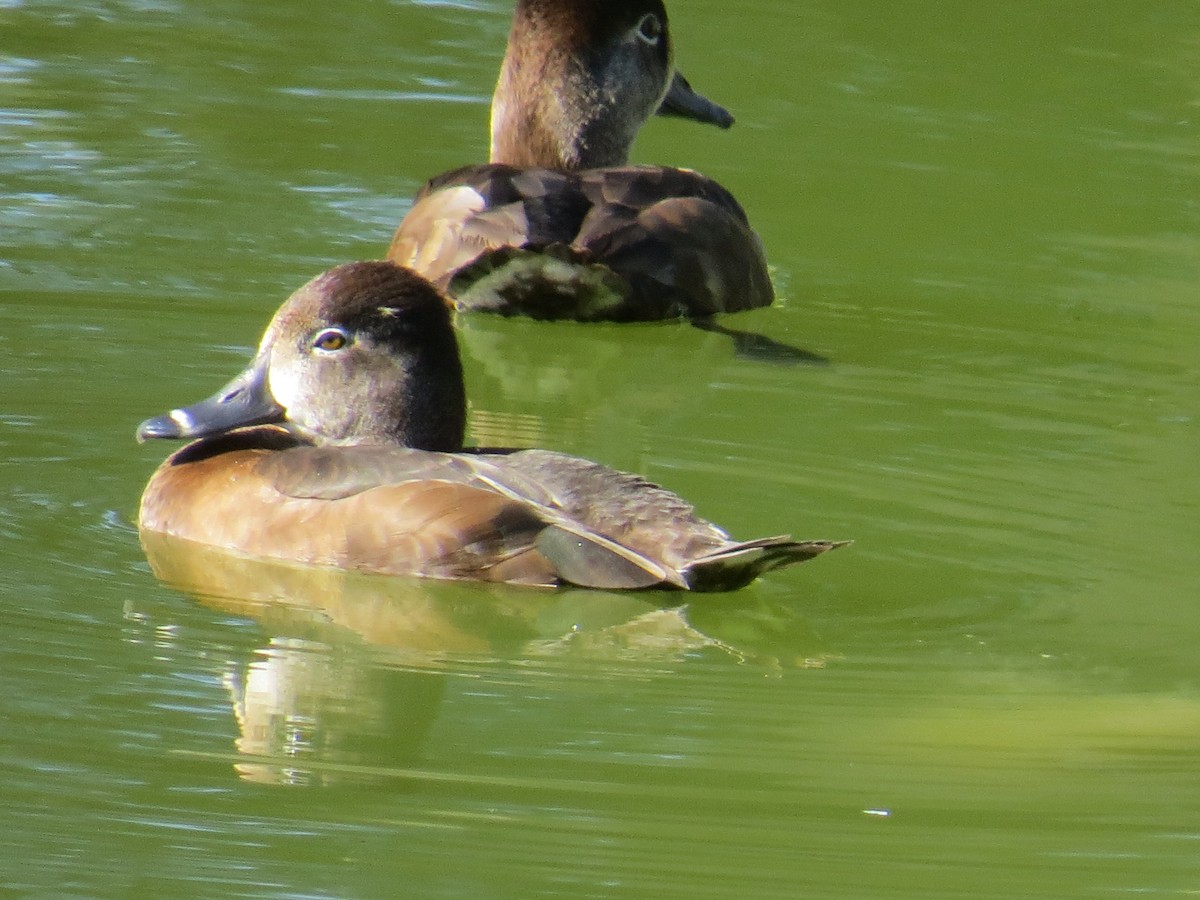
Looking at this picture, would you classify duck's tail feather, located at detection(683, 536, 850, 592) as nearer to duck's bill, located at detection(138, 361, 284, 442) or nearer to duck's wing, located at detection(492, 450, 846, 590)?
duck's wing, located at detection(492, 450, 846, 590)

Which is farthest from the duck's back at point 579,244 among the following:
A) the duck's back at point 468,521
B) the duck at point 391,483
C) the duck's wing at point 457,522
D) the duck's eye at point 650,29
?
the duck's wing at point 457,522

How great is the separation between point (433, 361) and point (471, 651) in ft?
3.63

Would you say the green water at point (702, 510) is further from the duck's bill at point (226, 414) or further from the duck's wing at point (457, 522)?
the duck's bill at point (226, 414)

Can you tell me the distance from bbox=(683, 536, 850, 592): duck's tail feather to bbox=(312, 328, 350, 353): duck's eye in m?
1.28

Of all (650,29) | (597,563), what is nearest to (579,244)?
(650,29)

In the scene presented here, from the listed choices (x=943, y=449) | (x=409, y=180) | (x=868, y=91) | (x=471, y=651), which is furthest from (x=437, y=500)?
(x=868, y=91)

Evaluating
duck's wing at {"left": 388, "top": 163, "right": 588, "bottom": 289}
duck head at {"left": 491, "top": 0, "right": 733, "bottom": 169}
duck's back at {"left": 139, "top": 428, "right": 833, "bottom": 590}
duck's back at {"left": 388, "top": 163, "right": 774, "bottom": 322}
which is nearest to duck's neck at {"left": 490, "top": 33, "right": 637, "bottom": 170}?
duck head at {"left": 491, "top": 0, "right": 733, "bottom": 169}

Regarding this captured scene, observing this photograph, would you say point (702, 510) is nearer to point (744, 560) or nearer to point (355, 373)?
point (744, 560)

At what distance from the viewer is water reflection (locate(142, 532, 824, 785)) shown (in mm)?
5027

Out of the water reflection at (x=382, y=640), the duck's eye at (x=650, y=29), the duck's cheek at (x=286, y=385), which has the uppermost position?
the duck's eye at (x=650, y=29)

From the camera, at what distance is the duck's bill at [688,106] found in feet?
35.1

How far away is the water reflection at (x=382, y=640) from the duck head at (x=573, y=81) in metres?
3.88

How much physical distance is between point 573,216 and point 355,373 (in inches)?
95.5

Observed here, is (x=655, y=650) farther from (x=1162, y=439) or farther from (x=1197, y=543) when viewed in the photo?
(x=1162, y=439)
